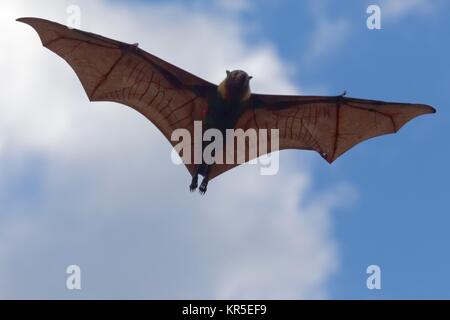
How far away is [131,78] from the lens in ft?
65.4

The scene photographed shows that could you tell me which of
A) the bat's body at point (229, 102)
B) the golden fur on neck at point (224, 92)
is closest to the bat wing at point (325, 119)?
the bat's body at point (229, 102)

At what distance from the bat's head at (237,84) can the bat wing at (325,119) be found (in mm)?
1182

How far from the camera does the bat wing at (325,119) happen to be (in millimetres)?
20016

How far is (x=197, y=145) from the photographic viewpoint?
20.4m

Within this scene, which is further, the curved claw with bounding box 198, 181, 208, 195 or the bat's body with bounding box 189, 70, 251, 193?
the curved claw with bounding box 198, 181, 208, 195

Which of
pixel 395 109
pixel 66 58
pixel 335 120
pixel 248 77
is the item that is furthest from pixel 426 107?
pixel 66 58

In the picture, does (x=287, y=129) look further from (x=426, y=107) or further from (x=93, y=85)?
(x=93, y=85)

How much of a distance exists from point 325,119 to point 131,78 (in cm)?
494

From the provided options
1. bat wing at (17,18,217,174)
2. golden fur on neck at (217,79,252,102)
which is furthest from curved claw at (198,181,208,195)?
golden fur on neck at (217,79,252,102)

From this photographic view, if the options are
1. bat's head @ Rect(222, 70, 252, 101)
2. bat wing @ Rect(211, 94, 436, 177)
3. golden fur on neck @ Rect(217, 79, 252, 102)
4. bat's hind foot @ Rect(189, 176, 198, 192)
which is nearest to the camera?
bat's head @ Rect(222, 70, 252, 101)

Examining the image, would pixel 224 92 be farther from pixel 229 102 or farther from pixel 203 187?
pixel 203 187

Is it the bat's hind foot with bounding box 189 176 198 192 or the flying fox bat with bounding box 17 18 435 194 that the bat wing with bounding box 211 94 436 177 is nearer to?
the flying fox bat with bounding box 17 18 435 194

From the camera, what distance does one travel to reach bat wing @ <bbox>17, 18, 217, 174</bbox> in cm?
1941

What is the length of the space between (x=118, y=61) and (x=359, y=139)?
21.0 ft
